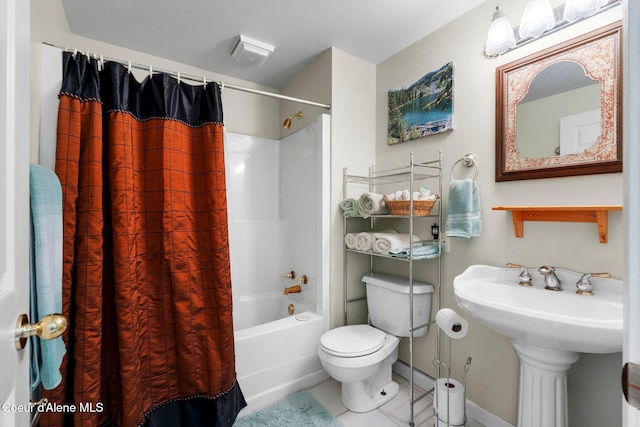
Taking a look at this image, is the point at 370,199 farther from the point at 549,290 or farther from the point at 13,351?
the point at 13,351

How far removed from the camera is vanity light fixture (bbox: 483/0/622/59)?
1185mm

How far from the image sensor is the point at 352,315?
7.27ft

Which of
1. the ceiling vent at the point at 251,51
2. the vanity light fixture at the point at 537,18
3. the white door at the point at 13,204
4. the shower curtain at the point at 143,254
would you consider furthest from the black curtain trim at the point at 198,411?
the vanity light fixture at the point at 537,18

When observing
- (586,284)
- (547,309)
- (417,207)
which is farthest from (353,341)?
(586,284)

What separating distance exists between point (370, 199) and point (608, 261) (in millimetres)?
1133

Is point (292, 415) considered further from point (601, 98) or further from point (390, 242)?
point (601, 98)

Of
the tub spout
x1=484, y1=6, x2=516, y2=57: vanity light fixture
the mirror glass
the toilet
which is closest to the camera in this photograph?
the mirror glass

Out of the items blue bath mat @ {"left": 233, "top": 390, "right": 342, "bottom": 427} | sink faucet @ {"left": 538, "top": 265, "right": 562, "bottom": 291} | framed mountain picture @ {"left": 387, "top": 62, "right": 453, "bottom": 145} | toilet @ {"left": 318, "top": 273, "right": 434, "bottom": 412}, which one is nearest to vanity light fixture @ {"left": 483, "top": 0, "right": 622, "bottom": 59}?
framed mountain picture @ {"left": 387, "top": 62, "right": 453, "bottom": 145}

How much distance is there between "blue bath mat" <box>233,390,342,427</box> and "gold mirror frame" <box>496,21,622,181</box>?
5.51 feet

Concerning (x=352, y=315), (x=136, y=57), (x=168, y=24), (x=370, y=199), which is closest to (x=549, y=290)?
(x=370, y=199)

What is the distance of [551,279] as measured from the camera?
1.31 meters

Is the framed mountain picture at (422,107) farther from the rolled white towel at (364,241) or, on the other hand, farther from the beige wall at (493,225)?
the rolled white towel at (364,241)

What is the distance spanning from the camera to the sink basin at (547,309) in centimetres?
92

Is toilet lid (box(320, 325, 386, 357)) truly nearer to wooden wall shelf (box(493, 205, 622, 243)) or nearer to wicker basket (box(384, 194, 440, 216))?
wicker basket (box(384, 194, 440, 216))
